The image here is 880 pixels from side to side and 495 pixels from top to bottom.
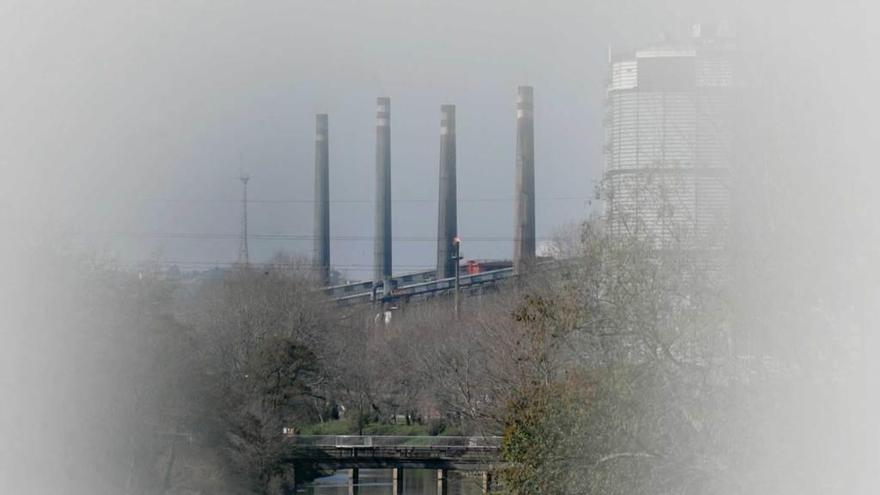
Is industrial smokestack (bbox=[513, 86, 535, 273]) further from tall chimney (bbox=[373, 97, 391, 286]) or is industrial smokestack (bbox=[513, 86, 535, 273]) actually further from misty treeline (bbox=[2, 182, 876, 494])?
misty treeline (bbox=[2, 182, 876, 494])

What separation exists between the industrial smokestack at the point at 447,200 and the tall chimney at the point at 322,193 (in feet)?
14.7

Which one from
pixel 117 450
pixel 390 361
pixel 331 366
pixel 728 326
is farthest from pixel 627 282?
pixel 390 361

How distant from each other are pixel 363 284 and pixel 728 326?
4143 cm

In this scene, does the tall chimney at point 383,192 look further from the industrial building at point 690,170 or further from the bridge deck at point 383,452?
the industrial building at point 690,170

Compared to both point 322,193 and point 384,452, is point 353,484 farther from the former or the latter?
point 322,193

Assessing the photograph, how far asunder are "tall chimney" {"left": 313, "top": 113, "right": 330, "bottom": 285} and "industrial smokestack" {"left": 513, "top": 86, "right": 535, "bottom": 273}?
8080 mm

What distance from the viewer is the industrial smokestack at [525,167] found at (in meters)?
46.4

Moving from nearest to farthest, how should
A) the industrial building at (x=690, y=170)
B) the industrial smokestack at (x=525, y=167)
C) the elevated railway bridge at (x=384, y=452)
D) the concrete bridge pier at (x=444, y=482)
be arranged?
the industrial building at (x=690, y=170), the elevated railway bridge at (x=384, y=452), the concrete bridge pier at (x=444, y=482), the industrial smokestack at (x=525, y=167)

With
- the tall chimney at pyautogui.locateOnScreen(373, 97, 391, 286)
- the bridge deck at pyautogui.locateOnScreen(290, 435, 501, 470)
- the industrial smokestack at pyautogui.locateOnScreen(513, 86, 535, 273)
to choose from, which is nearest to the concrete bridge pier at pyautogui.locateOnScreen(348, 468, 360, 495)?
the bridge deck at pyautogui.locateOnScreen(290, 435, 501, 470)

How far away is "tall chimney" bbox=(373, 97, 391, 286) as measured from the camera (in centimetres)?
5066

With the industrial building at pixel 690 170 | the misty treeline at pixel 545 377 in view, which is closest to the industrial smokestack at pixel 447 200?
the misty treeline at pixel 545 377

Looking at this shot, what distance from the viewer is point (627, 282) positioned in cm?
919

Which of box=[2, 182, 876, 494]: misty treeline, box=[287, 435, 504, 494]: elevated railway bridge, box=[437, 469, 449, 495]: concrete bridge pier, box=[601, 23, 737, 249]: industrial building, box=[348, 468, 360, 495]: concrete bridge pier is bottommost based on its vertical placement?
box=[348, 468, 360, 495]: concrete bridge pier

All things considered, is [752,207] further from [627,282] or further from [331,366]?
[331,366]
